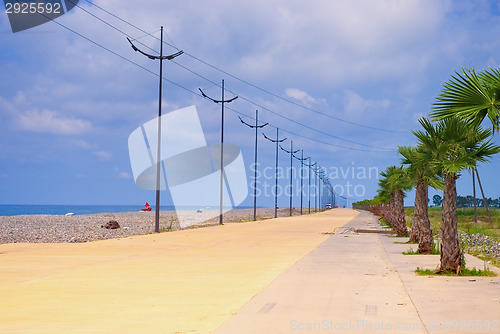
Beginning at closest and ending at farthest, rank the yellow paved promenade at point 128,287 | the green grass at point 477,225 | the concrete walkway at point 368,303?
the concrete walkway at point 368,303
the yellow paved promenade at point 128,287
the green grass at point 477,225

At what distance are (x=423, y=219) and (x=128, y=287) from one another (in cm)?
1223

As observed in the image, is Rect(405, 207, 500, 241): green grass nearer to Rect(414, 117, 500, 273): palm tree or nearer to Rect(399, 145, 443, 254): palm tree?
Rect(399, 145, 443, 254): palm tree

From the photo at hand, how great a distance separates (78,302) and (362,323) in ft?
16.2

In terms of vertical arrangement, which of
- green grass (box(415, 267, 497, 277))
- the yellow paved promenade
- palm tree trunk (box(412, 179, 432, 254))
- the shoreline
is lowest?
the yellow paved promenade

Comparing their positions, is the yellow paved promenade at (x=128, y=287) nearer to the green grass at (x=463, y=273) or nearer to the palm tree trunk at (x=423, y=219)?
the green grass at (x=463, y=273)

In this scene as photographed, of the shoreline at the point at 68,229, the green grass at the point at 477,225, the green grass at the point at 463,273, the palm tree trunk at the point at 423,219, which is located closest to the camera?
the green grass at the point at 463,273

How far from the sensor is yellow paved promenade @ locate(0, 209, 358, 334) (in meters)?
8.59

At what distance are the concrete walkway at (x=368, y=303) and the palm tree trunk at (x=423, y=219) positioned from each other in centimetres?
544

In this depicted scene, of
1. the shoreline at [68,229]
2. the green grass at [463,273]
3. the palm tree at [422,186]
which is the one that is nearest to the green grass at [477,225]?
the palm tree at [422,186]

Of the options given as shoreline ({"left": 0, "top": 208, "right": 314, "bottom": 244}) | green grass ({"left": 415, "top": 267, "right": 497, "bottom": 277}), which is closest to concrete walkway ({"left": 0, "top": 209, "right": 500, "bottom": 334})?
green grass ({"left": 415, "top": 267, "right": 497, "bottom": 277})

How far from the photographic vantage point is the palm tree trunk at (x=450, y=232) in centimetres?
1451

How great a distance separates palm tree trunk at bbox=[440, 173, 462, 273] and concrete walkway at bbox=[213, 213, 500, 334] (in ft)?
2.47

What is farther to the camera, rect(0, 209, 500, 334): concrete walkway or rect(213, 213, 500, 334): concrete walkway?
rect(0, 209, 500, 334): concrete walkway

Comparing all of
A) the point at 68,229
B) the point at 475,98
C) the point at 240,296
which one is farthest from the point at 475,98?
the point at 68,229
